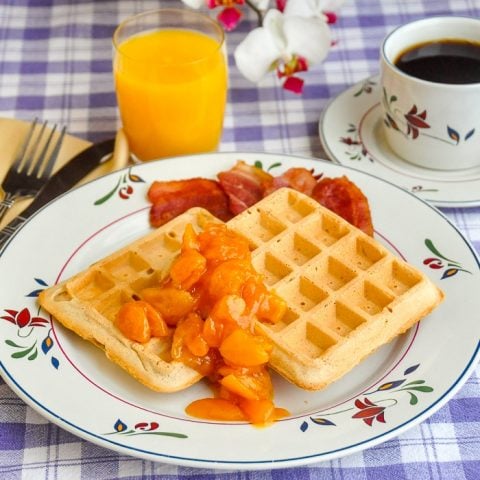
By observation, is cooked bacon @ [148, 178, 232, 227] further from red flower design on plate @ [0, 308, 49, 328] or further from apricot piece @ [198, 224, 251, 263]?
red flower design on plate @ [0, 308, 49, 328]

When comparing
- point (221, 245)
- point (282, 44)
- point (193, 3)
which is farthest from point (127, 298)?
point (282, 44)

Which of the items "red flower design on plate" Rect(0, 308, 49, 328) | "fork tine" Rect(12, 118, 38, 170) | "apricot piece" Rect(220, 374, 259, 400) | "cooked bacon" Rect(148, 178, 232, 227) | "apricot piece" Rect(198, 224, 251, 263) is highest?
"apricot piece" Rect(198, 224, 251, 263)

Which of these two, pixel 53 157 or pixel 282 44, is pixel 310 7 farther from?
pixel 53 157

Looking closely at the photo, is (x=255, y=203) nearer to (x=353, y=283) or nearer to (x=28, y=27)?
(x=353, y=283)

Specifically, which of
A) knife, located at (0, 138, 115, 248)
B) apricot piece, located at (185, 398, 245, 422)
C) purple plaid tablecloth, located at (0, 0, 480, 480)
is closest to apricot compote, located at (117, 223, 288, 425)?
apricot piece, located at (185, 398, 245, 422)

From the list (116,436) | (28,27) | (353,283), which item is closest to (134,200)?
(353,283)

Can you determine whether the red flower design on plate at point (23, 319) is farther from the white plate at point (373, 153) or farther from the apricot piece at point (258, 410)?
the white plate at point (373, 153)

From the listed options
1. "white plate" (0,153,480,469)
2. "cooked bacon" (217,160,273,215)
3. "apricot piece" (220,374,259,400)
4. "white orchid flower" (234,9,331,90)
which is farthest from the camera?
"white orchid flower" (234,9,331,90)
